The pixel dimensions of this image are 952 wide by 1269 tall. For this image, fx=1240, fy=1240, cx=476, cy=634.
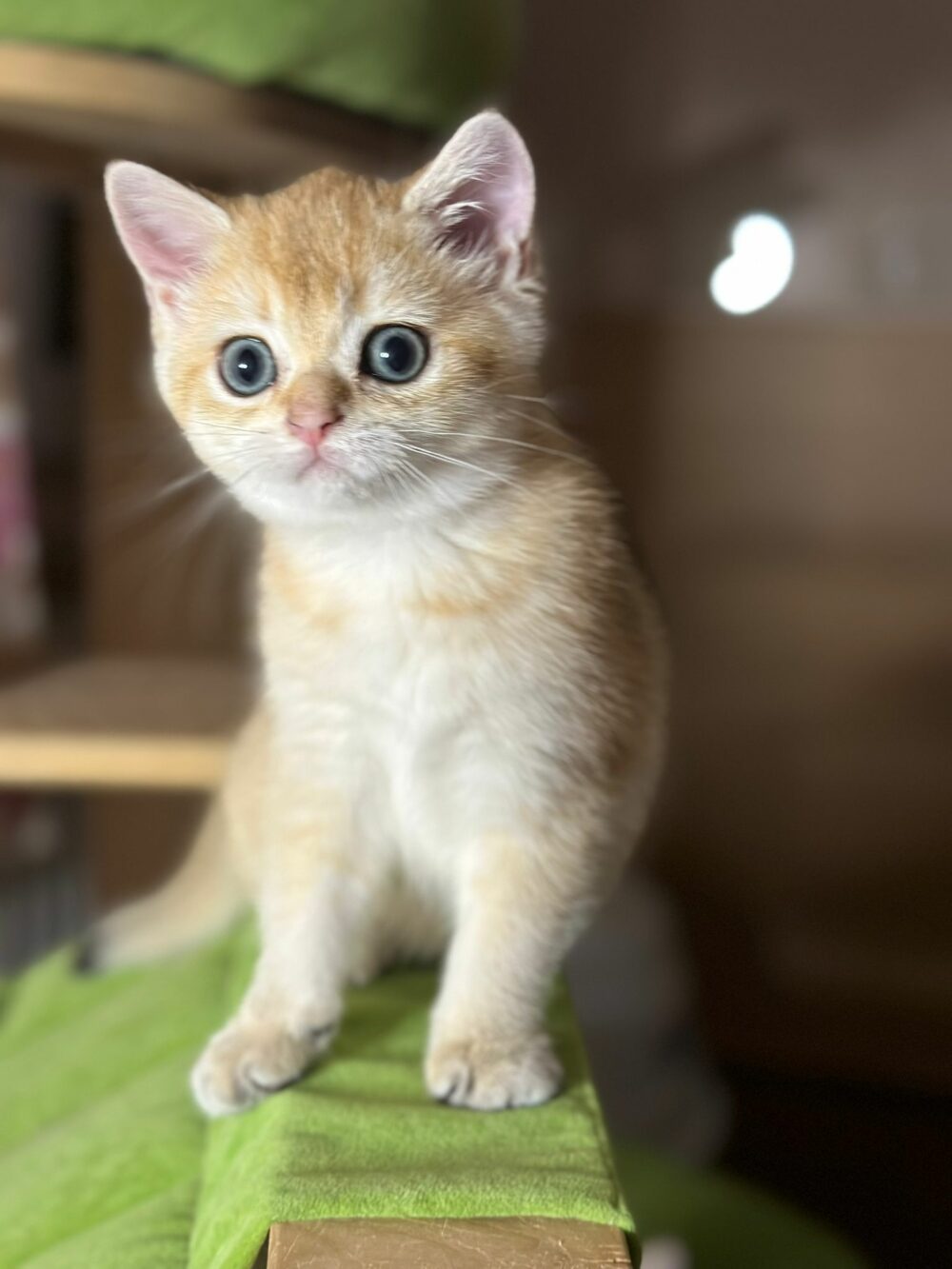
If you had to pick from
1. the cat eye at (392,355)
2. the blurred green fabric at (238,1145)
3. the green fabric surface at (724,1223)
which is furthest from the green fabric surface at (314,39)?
the green fabric surface at (724,1223)

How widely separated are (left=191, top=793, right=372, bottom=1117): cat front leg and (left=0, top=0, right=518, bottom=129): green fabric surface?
A: 51 cm

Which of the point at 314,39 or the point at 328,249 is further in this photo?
the point at 314,39

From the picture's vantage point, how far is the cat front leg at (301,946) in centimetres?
67

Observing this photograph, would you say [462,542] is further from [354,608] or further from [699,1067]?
[699,1067]

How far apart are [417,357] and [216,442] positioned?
0.11m

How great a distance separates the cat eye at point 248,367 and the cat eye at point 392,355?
0.15 feet

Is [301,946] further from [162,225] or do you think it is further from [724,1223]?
[724,1223]

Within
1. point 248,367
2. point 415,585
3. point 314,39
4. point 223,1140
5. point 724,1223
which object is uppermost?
point 314,39

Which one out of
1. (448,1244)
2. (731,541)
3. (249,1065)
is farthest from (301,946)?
(731,541)

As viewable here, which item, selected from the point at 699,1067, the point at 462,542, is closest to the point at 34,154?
the point at 462,542

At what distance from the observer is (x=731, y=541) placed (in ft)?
5.28

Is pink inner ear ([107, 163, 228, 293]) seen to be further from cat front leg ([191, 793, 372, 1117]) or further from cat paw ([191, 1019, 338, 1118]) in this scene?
cat paw ([191, 1019, 338, 1118])

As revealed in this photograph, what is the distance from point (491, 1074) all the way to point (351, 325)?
15.1 inches

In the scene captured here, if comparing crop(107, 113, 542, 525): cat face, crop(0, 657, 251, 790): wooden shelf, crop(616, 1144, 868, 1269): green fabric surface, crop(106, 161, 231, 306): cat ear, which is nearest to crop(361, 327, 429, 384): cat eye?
crop(107, 113, 542, 525): cat face
